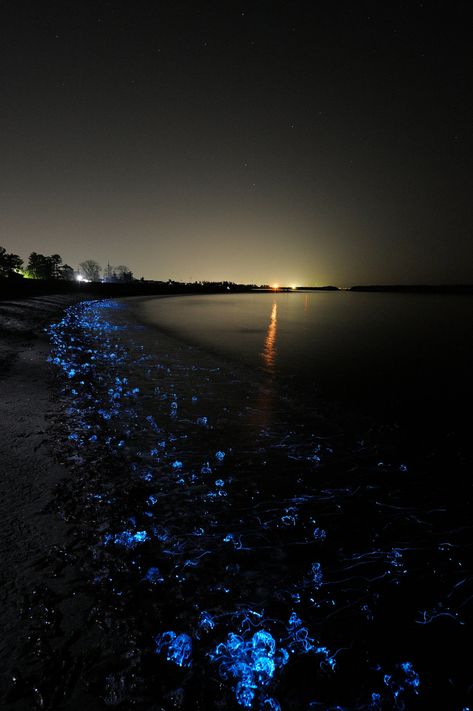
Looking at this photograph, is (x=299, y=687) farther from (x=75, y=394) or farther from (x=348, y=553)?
(x=75, y=394)

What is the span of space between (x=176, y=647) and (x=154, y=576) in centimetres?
87

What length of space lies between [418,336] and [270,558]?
30672mm

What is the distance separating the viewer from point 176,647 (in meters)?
3.08

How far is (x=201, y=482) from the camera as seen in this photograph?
6004mm

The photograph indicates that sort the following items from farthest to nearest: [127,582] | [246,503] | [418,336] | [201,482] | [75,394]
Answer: [418,336] → [75,394] → [201,482] → [246,503] → [127,582]

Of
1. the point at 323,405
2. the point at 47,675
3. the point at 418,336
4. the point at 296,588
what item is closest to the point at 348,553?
the point at 296,588

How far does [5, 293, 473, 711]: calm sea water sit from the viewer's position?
2.89m

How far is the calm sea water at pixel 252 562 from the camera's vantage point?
9.48 ft

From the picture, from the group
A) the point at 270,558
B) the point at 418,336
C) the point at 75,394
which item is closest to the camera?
the point at 270,558

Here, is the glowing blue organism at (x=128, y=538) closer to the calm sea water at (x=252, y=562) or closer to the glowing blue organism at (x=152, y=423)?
the calm sea water at (x=252, y=562)

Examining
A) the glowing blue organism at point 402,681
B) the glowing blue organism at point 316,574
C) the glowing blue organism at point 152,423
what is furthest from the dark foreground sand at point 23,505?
the glowing blue organism at point 402,681

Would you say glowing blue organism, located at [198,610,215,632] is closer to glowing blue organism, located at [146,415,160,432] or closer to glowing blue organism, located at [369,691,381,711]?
glowing blue organism, located at [369,691,381,711]

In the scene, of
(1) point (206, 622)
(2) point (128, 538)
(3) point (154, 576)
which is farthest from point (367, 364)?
(1) point (206, 622)

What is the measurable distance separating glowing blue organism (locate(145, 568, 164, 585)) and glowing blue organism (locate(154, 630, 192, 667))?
2.08ft
